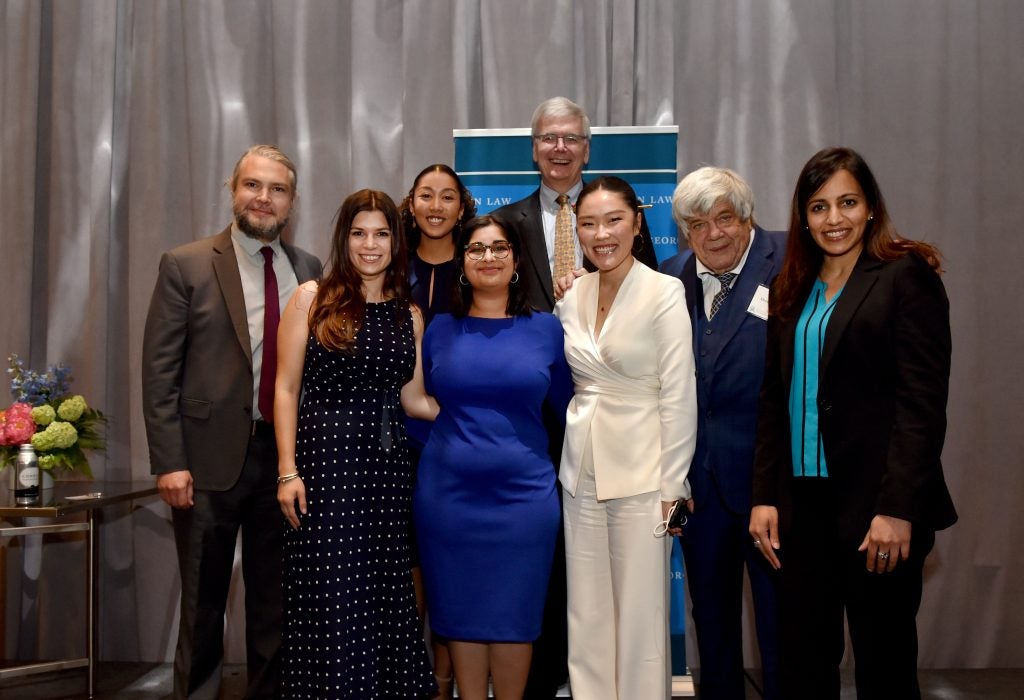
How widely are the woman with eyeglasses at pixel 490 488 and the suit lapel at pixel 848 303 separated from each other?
0.88 metres

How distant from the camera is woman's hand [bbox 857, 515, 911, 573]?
2.07 m

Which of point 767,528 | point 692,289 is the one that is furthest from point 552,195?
point 767,528

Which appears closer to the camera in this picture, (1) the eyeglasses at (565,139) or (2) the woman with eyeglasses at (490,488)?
(2) the woman with eyeglasses at (490,488)

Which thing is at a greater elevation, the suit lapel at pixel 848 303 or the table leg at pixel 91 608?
the suit lapel at pixel 848 303

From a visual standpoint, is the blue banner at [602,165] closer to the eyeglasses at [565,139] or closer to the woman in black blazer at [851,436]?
the eyeglasses at [565,139]

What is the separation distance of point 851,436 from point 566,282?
1153 mm

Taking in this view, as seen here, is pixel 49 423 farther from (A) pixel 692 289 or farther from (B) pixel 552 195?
(A) pixel 692 289

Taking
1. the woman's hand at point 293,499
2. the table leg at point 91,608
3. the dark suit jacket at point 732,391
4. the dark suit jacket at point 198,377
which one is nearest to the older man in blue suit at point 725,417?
the dark suit jacket at point 732,391

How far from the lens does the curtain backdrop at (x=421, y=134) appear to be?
429cm

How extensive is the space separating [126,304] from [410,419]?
2307mm

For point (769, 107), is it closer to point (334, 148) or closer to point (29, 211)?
point (334, 148)

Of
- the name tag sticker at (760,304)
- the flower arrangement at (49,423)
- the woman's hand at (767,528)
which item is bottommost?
the woman's hand at (767,528)

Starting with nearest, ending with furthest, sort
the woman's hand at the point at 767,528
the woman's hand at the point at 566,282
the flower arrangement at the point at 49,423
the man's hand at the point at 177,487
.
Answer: the woman's hand at the point at 767,528 < the woman's hand at the point at 566,282 < the man's hand at the point at 177,487 < the flower arrangement at the point at 49,423

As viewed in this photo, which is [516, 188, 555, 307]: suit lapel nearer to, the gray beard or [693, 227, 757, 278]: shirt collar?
[693, 227, 757, 278]: shirt collar
